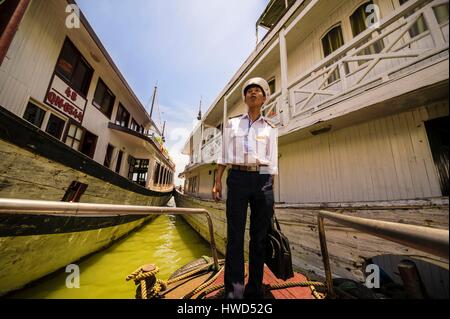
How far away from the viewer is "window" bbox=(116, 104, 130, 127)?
9.36m

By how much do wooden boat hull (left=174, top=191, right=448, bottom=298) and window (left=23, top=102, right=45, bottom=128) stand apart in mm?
6946

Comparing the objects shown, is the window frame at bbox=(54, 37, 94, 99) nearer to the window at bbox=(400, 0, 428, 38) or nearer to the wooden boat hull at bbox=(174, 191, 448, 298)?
the wooden boat hull at bbox=(174, 191, 448, 298)

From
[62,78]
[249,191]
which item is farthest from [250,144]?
[62,78]

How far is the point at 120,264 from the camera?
476 centimetres

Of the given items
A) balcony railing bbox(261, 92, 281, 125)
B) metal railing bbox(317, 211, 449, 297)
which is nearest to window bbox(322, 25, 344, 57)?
balcony railing bbox(261, 92, 281, 125)

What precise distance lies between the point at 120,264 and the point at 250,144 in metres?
5.30

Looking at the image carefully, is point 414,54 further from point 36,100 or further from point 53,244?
point 36,100

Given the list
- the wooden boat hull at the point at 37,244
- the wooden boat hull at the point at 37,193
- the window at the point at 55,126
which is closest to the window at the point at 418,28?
the wooden boat hull at the point at 37,193

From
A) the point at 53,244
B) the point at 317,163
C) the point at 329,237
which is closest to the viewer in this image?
the point at 329,237

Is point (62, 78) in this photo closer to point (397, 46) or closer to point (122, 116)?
point (122, 116)

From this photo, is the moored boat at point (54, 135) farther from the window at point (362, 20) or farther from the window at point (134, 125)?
the window at point (362, 20)
